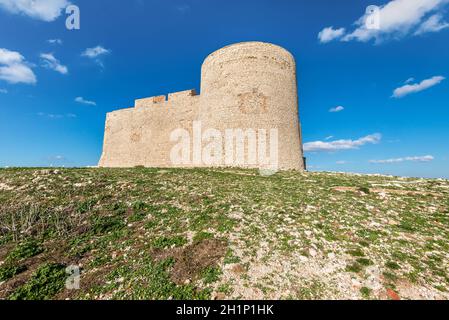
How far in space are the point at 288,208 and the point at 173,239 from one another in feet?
12.7

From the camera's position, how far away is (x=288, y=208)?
748 cm

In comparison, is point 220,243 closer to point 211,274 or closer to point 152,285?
point 211,274

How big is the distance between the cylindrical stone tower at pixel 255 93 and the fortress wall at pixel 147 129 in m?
3.85

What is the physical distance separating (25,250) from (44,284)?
1.67m

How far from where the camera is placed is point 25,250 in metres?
5.32

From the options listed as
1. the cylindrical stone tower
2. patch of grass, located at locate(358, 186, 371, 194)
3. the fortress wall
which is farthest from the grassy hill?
the fortress wall

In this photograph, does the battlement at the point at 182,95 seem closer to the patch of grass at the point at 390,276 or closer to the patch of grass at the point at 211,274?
the patch of grass at the point at 211,274

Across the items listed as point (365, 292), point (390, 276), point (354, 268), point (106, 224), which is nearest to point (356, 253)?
point (354, 268)

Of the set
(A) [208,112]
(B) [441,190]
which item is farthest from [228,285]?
(A) [208,112]

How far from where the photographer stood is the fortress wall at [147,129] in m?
23.9

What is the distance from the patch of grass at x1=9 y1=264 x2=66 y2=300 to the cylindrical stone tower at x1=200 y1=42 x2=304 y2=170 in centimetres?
1604

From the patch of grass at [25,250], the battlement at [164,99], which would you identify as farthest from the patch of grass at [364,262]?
the battlement at [164,99]

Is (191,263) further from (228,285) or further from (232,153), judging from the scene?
(232,153)

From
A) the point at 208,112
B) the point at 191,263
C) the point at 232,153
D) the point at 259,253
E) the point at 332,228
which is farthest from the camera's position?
the point at 208,112
